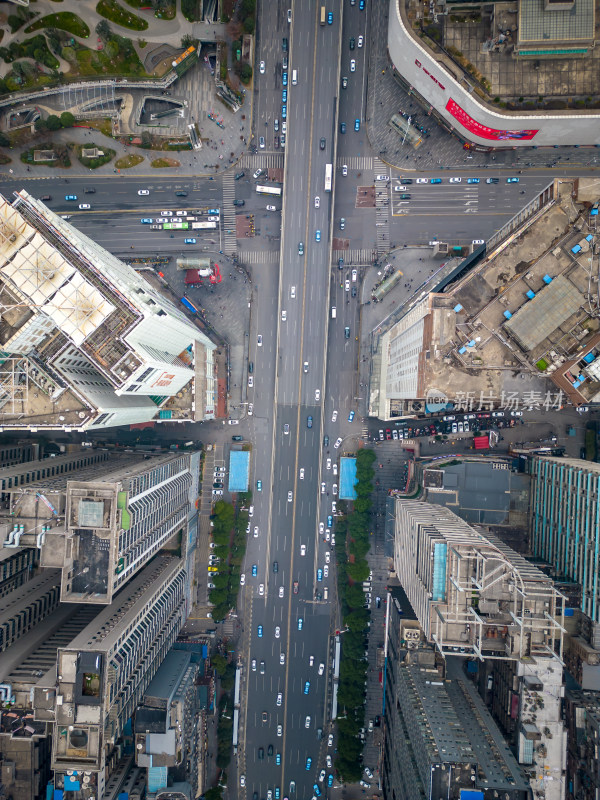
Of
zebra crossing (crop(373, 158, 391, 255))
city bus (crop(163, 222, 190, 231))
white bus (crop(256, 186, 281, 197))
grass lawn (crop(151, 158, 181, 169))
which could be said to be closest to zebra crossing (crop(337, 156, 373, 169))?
zebra crossing (crop(373, 158, 391, 255))

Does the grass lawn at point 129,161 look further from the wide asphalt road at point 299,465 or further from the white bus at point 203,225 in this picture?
the wide asphalt road at point 299,465

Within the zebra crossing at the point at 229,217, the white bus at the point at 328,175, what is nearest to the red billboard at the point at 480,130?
the white bus at the point at 328,175

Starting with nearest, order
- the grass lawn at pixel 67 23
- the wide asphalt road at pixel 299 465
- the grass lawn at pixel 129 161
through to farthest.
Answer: the grass lawn at pixel 67 23 < the wide asphalt road at pixel 299 465 < the grass lawn at pixel 129 161

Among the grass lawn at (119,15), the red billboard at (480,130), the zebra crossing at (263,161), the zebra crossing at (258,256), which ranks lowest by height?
the zebra crossing at (258,256)

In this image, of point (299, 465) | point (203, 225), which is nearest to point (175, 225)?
point (203, 225)

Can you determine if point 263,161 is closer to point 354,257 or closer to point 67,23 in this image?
point 354,257
